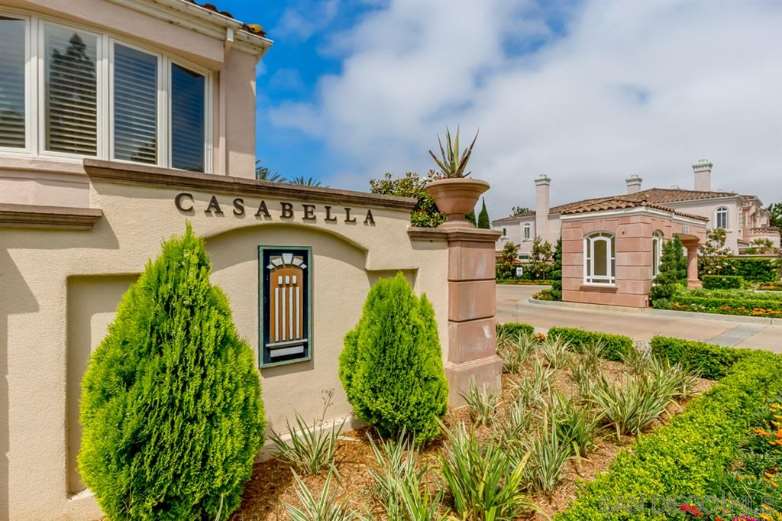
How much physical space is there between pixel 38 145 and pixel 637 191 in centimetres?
4228

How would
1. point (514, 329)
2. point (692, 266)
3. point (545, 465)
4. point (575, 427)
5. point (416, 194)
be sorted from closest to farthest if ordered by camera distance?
point (545, 465)
point (575, 427)
point (514, 329)
point (416, 194)
point (692, 266)

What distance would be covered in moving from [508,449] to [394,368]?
1609mm

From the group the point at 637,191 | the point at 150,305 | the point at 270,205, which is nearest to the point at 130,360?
the point at 150,305

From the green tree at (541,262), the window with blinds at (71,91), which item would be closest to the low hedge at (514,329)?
the window with blinds at (71,91)

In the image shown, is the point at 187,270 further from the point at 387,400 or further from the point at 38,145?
the point at 38,145

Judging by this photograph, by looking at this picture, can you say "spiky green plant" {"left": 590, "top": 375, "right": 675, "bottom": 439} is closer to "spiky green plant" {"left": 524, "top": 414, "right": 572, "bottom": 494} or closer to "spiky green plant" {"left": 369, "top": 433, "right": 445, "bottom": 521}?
"spiky green plant" {"left": 524, "top": 414, "right": 572, "bottom": 494}

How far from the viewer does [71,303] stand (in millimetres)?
3777

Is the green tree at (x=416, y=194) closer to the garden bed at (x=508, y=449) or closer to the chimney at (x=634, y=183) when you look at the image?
the garden bed at (x=508, y=449)

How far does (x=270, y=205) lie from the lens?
485 centimetres

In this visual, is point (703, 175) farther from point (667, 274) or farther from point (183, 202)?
point (183, 202)

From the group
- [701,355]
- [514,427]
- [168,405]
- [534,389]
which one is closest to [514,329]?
[701,355]

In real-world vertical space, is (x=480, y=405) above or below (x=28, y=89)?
below

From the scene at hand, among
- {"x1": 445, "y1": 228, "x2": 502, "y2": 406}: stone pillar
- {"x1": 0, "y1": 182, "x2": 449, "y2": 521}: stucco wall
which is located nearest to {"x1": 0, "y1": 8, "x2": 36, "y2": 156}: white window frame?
{"x1": 0, "y1": 182, "x2": 449, "y2": 521}: stucco wall

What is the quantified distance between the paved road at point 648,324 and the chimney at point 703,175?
27.1 m
